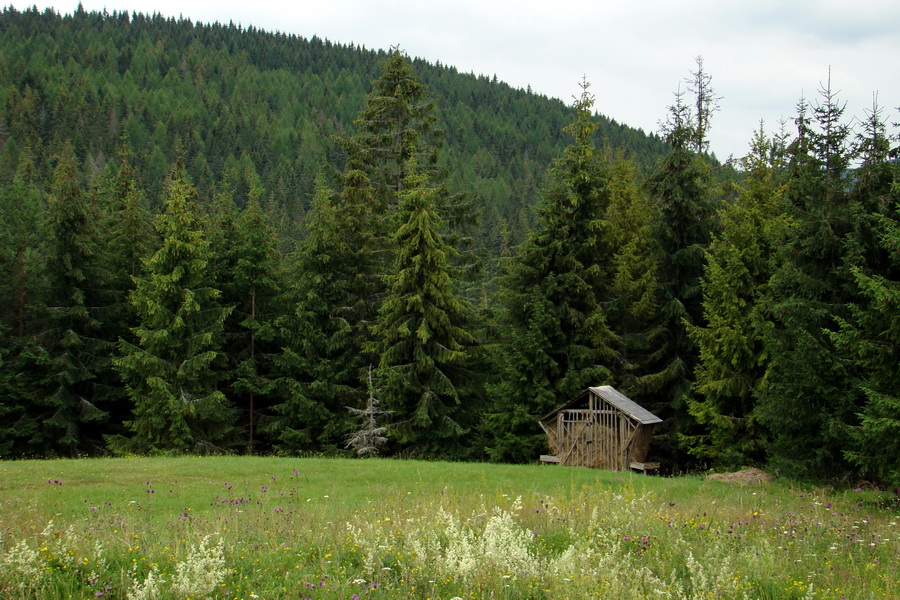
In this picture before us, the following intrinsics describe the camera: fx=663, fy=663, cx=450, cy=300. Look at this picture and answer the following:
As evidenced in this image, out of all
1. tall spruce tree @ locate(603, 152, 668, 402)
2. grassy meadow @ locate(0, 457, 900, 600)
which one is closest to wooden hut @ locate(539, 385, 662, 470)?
tall spruce tree @ locate(603, 152, 668, 402)

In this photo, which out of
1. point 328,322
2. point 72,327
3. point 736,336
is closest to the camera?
point 736,336

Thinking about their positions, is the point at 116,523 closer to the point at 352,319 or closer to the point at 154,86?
the point at 352,319

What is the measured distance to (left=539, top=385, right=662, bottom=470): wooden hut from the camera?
22.0 m

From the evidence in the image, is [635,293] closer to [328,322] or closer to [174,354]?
[328,322]

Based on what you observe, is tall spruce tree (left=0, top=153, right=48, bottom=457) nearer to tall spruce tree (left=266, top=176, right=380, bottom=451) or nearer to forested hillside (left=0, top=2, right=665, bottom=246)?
tall spruce tree (left=266, top=176, right=380, bottom=451)

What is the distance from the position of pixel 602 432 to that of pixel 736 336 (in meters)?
5.84

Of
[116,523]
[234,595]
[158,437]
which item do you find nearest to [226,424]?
[158,437]

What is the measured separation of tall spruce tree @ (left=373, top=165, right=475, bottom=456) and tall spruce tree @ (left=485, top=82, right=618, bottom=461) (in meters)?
2.21

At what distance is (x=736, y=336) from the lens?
2319 centimetres

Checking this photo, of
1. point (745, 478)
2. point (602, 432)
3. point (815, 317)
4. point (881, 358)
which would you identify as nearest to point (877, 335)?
point (881, 358)

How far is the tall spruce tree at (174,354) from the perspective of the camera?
29250mm

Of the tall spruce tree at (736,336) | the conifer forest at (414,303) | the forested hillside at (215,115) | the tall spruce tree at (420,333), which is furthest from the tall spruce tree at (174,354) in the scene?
the forested hillside at (215,115)

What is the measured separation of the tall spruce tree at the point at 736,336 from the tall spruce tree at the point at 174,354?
20.7m

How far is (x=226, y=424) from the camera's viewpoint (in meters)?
31.5
